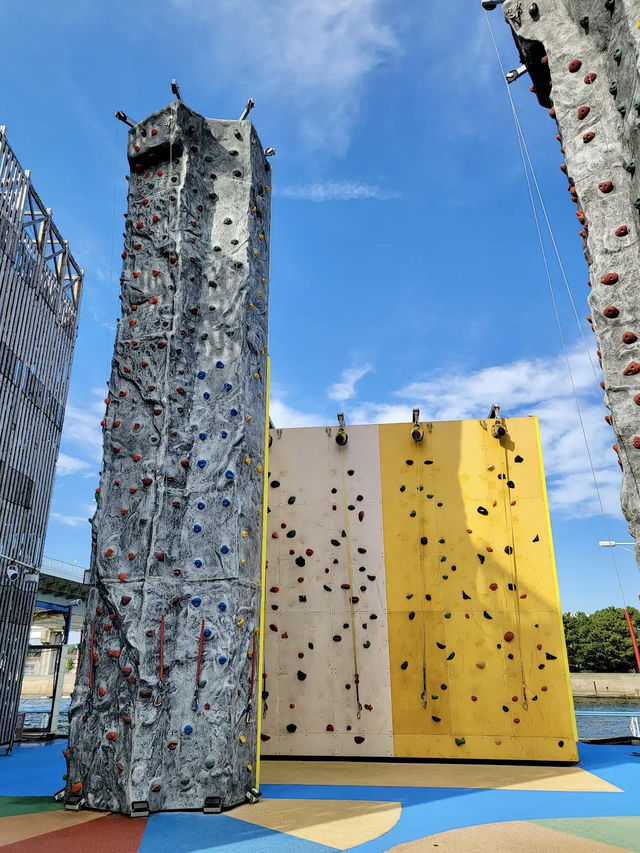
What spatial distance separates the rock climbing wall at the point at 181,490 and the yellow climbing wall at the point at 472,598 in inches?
101

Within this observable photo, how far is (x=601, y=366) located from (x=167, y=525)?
136 inches

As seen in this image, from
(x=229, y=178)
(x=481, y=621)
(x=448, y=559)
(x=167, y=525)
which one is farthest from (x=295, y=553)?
(x=229, y=178)

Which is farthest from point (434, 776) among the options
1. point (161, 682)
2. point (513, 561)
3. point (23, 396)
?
point (23, 396)

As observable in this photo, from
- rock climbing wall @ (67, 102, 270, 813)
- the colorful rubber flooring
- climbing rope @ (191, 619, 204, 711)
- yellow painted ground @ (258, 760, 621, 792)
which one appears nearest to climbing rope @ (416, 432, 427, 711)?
yellow painted ground @ (258, 760, 621, 792)

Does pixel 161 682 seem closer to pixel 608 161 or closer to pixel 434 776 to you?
pixel 434 776

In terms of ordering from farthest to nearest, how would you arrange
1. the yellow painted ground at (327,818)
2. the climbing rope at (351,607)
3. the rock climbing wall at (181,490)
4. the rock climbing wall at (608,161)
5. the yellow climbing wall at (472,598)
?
the climbing rope at (351,607)
the yellow climbing wall at (472,598)
the rock climbing wall at (181,490)
the yellow painted ground at (327,818)
the rock climbing wall at (608,161)

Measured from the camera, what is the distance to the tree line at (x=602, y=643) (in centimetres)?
2481

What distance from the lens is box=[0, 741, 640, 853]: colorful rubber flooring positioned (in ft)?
10.8

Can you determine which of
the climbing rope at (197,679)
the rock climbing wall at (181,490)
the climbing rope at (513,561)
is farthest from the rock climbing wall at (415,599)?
the climbing rope at (197,679)

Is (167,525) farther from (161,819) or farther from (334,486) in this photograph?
(334,486)

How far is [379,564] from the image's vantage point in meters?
7.05

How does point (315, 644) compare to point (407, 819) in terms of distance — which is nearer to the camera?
point (407, 819)

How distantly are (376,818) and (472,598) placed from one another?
128 inches

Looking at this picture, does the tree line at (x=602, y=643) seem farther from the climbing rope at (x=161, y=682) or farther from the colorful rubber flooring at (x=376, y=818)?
the climbing rope at (x=161, y=682)
